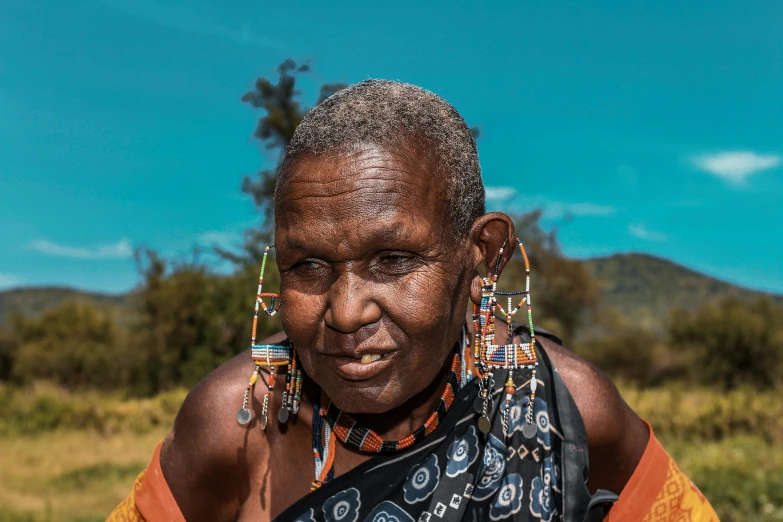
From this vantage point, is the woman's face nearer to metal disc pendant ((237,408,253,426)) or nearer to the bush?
metal disc pendant ((237,408,253,426))

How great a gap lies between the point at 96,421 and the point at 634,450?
1449 cm

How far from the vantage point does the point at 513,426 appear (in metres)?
2.22

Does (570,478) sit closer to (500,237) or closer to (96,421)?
(500,237)

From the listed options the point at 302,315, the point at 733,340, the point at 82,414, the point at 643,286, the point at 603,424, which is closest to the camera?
the point at 302,315

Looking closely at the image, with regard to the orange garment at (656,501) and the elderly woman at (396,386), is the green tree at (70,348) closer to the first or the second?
the elderly woman at (396,386)

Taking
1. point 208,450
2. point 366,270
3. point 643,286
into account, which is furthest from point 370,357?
point 643,286

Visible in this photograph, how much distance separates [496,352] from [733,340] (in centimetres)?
2451

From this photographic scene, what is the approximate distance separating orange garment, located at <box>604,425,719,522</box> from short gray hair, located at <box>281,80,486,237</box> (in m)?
1.07

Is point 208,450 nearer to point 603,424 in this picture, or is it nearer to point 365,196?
point 365,196

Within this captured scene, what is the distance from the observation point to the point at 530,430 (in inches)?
86.1

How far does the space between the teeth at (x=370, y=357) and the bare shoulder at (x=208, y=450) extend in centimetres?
52

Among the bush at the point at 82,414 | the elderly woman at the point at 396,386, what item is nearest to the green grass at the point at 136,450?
the bush at the point at 82,414

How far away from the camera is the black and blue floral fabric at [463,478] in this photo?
81.0 inches

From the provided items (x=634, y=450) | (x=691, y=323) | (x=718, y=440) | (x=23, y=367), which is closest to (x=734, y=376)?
(x=691, y=323)
